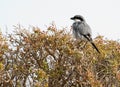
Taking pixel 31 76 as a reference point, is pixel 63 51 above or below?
above

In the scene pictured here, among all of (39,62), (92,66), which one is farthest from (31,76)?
(92,66)

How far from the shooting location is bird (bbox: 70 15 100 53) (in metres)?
14.2

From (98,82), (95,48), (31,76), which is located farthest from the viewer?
(95,48)

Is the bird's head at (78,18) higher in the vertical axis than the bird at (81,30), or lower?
higher

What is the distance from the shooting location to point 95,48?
1380 centimetres

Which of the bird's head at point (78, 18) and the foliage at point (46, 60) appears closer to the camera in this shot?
the foliage at point (46, 60)

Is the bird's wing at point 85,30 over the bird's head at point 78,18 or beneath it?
beneath

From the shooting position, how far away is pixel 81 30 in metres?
14.8

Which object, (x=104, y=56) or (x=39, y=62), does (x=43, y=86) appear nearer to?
(x=39, y=62)

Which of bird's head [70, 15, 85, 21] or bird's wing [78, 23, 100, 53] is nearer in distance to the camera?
bird's wing [78, 23, 100, 53]

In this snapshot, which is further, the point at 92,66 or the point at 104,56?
the point at 104,56

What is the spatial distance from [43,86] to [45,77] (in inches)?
12.5

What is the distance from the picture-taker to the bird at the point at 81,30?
14237mm

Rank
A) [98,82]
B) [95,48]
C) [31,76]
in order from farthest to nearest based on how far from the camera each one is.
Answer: [95,48]
[31,76]
[98,82]
